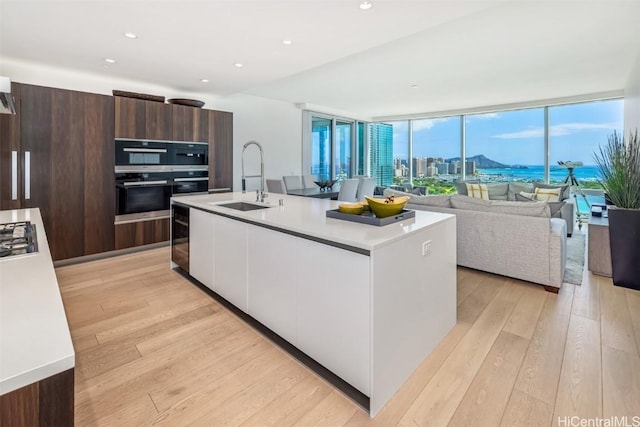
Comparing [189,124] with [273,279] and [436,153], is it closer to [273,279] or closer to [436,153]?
[273,279]

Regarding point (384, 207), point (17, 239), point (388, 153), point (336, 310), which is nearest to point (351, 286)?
point (336, 310)

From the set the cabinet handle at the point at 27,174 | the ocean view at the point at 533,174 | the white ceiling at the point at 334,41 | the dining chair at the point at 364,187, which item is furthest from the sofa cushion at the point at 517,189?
the cabinet handle at the point at 27,174

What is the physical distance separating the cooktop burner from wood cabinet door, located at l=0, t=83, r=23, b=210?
2069mm

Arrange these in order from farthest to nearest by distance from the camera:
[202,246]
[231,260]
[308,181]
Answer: [308,181] < [202,246] < [231,260]

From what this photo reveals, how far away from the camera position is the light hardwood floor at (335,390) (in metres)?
1.61

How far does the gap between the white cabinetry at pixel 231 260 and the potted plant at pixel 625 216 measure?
3.44 meters

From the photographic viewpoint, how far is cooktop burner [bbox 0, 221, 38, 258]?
4.50ft

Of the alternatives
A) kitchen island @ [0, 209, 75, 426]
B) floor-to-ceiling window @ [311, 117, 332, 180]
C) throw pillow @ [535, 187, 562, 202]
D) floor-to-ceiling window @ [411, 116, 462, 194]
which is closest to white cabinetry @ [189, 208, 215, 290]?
kitchen island @ [0, 209, 75, 426]

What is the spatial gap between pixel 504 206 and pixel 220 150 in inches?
159

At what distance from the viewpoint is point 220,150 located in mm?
5215

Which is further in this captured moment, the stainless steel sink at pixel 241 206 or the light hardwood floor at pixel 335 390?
the stainless steel sink at pixel 241 206

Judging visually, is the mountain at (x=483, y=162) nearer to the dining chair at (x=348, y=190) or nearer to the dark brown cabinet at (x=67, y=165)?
the dining chair at (x=348, y=190)

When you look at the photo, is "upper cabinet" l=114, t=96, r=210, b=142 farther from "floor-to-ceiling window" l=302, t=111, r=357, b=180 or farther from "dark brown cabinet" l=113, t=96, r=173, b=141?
"floor-to-ceiling window" l=302, t=111, r=357, b=180

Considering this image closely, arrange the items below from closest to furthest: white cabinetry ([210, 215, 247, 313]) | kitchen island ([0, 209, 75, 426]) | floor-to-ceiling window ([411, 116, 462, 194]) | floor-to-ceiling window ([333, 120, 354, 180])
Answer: kitchen island ([0, 209, 75, 426]), white cabinetry ([210, 215, 247, 313]), floor-to-ceiling window ([411, 116, 462, 194]), floor-to-ceiling window ([333, 120, 354, 180])
